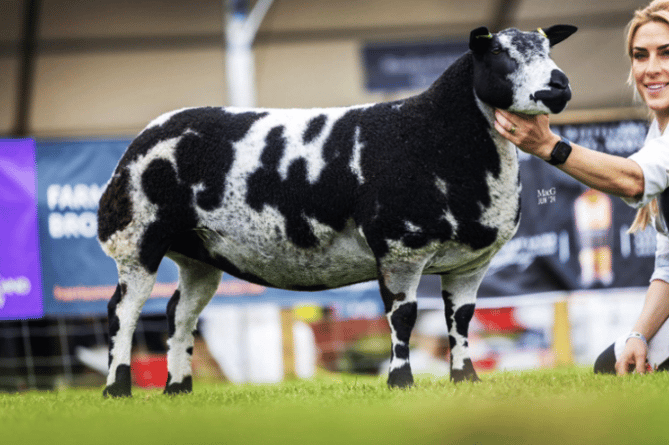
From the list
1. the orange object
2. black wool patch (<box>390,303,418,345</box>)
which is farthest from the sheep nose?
the orange object

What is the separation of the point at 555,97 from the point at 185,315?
4.39 feet

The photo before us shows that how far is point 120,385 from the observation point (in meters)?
2.17

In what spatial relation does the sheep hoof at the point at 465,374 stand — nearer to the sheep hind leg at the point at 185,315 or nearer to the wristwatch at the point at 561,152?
the wristwatch at the point at 561,152

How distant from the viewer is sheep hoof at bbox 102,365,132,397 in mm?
2164

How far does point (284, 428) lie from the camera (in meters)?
1.18

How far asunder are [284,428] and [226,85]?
6.27 metres

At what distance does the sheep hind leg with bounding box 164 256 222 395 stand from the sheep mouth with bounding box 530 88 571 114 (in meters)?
1.21

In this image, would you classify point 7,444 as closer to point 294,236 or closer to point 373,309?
point 294,236

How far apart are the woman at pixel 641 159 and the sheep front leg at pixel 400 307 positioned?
1.50ft

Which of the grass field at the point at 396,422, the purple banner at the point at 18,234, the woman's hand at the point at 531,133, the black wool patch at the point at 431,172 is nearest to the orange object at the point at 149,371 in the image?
the purple banner at the point at 18,234

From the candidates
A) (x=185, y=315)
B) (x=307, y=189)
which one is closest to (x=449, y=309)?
(x=307, y=189)

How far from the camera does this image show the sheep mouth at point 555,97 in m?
1.84

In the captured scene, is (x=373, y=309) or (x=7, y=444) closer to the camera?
(x=7, y=444)

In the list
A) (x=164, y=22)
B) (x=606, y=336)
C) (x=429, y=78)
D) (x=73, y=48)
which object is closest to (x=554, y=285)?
(x=606, y=336)
